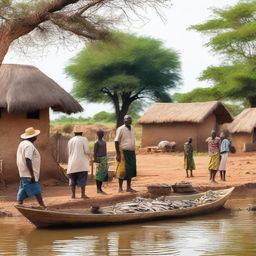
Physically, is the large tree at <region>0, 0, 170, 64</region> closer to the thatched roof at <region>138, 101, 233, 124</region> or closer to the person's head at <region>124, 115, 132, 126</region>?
the person's head at <region>124, 115, 132, 126</region>

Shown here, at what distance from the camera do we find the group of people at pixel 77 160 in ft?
35.6

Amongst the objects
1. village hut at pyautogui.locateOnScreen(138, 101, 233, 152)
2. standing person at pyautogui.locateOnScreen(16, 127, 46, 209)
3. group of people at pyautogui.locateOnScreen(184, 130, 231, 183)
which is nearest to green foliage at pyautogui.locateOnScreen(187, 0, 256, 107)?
village hut at pyautogui.locateOnScreen(138, 101, 233, 152)

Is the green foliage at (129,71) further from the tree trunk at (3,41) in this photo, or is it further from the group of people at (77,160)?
the group of people at (77,160)

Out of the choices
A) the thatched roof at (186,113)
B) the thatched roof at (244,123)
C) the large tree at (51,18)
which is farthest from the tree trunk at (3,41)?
the thatched roof at (244,123)

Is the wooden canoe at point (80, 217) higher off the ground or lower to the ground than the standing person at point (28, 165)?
lower

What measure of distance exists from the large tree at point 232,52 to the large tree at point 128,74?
6.40 ft

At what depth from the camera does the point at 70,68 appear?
4606cm

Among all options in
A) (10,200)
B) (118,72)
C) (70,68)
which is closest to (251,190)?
(10,200)

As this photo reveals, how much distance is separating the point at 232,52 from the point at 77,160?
3117 cm

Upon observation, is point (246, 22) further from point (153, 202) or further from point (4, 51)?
point (153, 202)

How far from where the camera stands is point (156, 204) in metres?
11.5

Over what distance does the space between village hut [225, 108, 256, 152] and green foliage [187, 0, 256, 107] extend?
7.84 m

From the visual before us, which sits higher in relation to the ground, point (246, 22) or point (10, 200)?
point (246, 22)

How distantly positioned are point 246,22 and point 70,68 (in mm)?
11601
